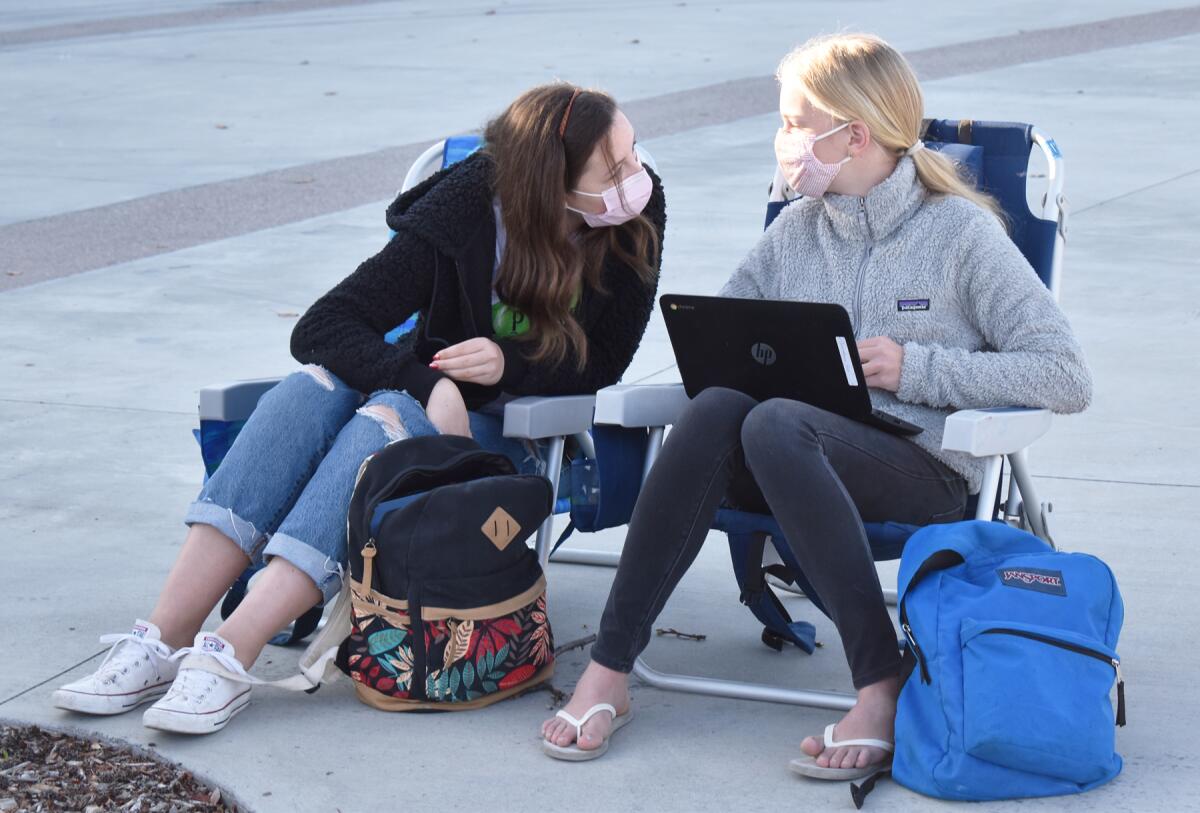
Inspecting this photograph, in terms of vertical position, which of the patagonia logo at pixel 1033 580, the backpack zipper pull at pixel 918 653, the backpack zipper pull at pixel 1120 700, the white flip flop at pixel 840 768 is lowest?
the white flip flop at pixel 840 768

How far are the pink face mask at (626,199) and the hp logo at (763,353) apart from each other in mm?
482

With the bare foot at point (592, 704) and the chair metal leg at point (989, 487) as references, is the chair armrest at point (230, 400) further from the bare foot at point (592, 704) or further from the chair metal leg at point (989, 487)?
the chair metal leg at point (989, 487)

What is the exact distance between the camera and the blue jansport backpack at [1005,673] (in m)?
2.75

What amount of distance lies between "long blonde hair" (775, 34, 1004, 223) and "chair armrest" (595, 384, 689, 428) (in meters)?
0.62

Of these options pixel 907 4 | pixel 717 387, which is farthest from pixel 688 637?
pixel 907 4

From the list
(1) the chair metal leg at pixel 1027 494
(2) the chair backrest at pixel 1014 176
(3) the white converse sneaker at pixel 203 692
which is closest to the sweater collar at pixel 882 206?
(2) the chair backrest at pixel 1014 176

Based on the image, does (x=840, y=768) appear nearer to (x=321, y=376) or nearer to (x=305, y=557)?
(x=305, y=557)

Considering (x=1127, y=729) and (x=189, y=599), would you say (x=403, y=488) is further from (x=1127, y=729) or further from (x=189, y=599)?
(x=1127, y=729)

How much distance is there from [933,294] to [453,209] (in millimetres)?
972

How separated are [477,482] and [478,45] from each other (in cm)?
1191

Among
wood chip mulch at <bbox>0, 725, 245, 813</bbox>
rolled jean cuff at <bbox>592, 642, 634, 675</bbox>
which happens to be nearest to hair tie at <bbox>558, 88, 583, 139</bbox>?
rolled jean cuff at <bbox>592, 642, 634, 675</bbox>

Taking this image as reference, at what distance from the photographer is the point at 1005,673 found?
276 centimetres

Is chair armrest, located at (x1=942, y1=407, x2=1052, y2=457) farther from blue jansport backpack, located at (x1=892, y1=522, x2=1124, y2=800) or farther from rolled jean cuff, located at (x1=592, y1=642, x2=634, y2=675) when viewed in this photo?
rolled jean cuff, located at (x1=592, y1=642, x2=634, y2=675)

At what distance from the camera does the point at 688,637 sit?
3674mm
